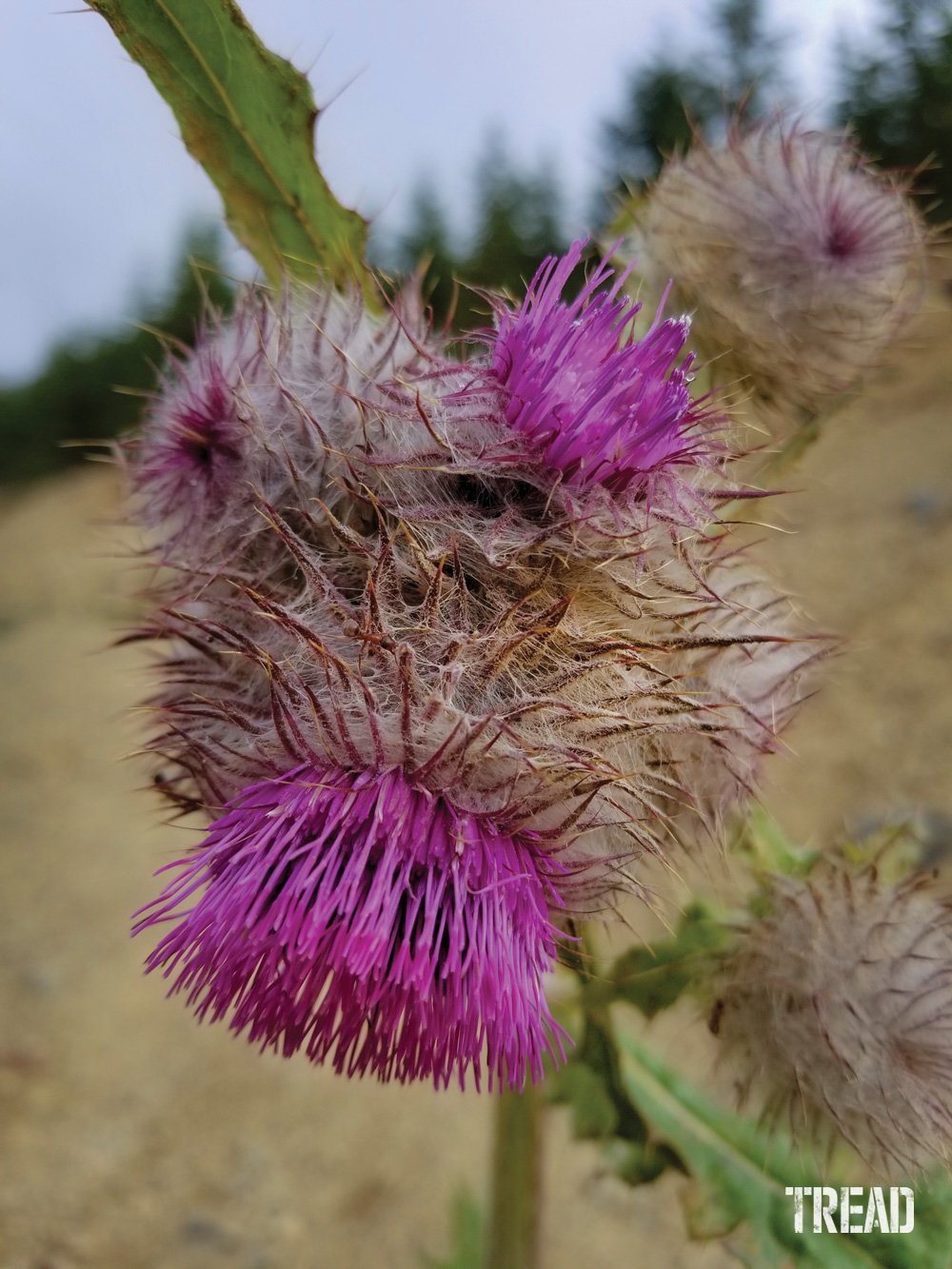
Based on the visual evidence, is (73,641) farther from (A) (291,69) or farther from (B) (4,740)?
(A) (291,69)

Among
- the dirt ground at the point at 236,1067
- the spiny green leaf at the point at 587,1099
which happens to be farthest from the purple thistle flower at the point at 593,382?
the spiny green leaf at the point at 587,1099

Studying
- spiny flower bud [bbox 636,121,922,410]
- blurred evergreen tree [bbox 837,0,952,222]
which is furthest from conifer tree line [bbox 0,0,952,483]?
spiny flower bud [bbox 636,121,922,410]

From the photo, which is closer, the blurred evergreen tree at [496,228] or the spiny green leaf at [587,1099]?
the spiny green leaf at [587,1099]

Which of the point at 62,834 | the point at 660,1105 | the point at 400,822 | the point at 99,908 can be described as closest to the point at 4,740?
the point at 62,834

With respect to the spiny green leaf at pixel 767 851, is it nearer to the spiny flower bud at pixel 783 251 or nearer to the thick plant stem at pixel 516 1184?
the thick plant stem at pixel 516 1184

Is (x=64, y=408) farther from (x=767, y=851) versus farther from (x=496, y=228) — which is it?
(x=767, y=851)

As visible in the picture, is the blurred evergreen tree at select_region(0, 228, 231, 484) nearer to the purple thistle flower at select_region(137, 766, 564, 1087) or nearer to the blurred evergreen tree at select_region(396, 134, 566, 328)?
the blurred evergreen tree at select_region(396, 134, 566, 328)
